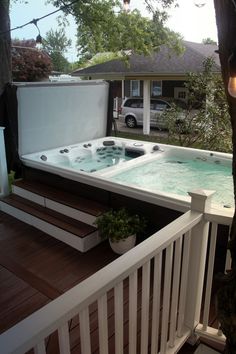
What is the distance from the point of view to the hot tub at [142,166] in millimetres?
4039

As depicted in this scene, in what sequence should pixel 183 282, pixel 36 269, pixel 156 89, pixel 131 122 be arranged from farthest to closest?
pixel 156 89 < pixel 131 122 < pixel 36 269 < pixel 183 282

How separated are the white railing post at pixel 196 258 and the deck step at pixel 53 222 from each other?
1.47 meters

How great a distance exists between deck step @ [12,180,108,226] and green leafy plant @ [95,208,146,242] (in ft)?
0.74

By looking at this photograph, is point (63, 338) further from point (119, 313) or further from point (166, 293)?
point (166, 293)

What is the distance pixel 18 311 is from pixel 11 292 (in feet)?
0.83

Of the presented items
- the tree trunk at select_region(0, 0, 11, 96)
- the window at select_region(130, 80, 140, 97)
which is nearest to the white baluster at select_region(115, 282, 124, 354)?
the tree trunk at select_region(0, 0, 11, 96)

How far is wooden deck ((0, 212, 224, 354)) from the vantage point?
93.5 inches

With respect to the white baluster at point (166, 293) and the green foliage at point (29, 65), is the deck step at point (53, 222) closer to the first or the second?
the white baluster at point (166, 293)

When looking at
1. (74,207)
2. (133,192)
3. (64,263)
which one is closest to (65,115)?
(74,207)

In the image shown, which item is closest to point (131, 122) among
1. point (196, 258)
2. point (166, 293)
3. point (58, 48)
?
point (196, 258)

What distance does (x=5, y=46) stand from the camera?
5055mm

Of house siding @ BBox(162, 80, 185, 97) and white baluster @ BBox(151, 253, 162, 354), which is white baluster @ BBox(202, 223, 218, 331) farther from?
house siding @ BBox(162, 80, 185, 97)

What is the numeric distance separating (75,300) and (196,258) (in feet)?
A: 3.59

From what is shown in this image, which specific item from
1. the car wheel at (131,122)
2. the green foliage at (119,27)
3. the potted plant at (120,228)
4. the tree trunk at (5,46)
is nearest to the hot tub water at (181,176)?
the potted plant at (120,228)
